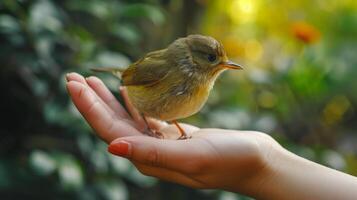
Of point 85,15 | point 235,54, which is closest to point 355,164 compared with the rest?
point 235,54

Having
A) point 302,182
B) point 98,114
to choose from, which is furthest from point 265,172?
point 98,114

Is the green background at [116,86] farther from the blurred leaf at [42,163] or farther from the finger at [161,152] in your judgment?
the finger at [161,152]

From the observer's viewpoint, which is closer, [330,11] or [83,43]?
[83,43]

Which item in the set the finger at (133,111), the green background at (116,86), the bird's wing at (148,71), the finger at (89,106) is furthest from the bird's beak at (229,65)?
the green background at (116,86)

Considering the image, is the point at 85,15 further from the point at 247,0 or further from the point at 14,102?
the point at 247,0

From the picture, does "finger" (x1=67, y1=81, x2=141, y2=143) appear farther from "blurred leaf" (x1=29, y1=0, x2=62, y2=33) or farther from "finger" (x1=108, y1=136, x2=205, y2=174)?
"blurred leaf" (x1=29, y1=0, x2=62, y2=33)

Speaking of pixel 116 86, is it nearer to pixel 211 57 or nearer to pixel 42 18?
pixel 42 18
